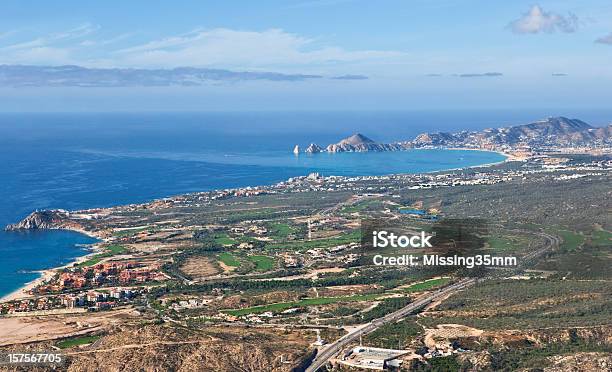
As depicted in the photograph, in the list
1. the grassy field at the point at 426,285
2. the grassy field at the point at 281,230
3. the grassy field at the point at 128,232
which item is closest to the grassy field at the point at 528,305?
the grassy field at the point at 426,285

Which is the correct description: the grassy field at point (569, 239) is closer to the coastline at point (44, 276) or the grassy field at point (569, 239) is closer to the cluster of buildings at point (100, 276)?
the cluster of buildings at point (100, 276)

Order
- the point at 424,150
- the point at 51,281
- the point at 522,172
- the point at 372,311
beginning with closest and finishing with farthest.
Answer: the point at 372,311 < the point at 51,281 < the point at 522,172 < the point at 424,150

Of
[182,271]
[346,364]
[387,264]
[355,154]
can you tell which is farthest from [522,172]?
[346,364]

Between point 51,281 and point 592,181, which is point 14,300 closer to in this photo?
point 51,281

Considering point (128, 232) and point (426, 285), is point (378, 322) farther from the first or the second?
point (128, 232)

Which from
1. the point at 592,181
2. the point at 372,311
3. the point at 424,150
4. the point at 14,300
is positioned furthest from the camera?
the point at 424,150

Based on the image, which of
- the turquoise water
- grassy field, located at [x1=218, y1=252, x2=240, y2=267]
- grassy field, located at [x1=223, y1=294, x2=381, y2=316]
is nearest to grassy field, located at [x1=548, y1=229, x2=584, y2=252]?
grassy field, located at [x1=223, y1=294, x2=381, y2=316]

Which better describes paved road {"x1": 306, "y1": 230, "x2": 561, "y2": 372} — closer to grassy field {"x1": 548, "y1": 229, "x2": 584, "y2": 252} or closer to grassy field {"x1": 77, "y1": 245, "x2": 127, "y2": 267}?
grassy field {"x1": 548, "y1": 229, "x2": 584, "y2": 252}
